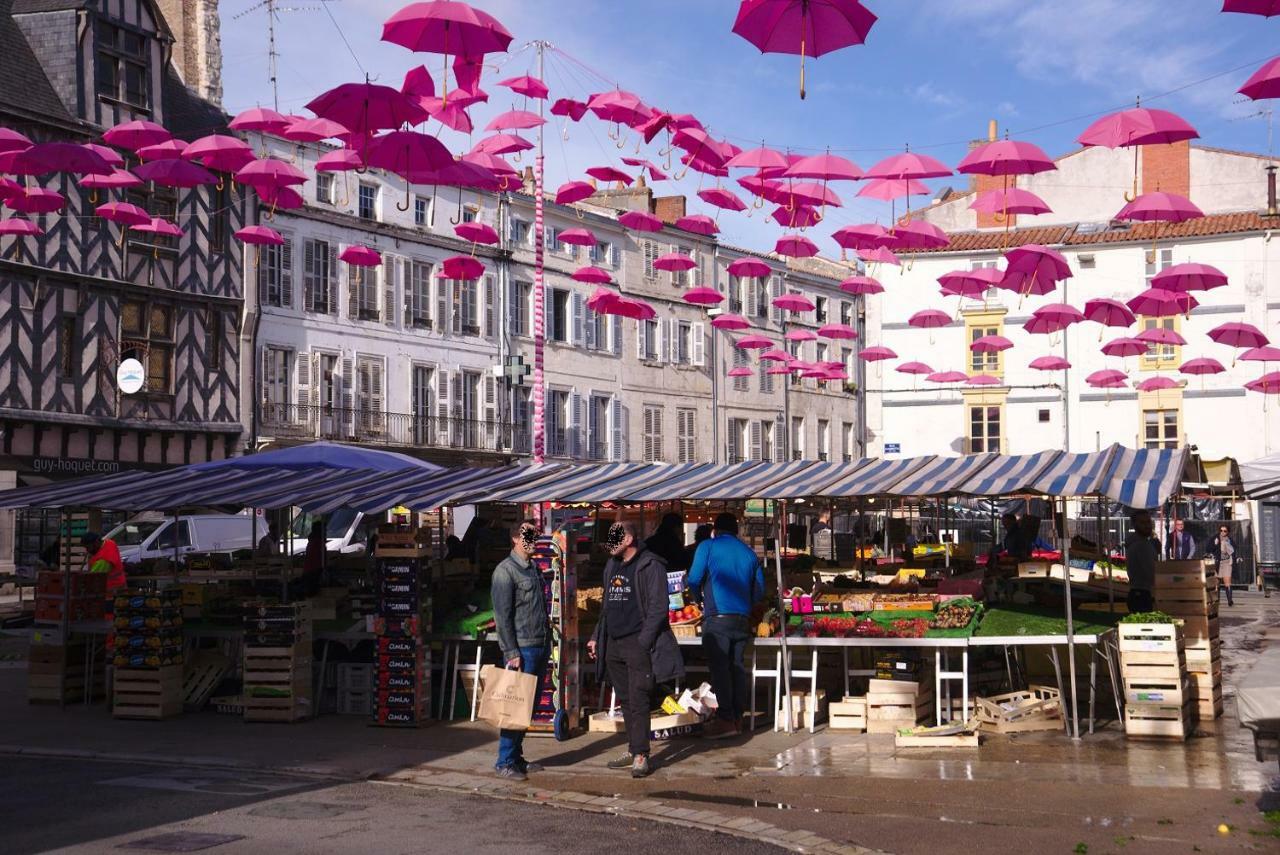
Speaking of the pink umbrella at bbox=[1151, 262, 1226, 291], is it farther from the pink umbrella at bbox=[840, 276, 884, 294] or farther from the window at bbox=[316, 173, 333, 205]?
the window at bbox=[316, 173, 333, 205]

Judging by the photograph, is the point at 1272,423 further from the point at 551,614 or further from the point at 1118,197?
the point at 551,614

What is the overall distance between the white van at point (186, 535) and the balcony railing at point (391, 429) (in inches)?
293

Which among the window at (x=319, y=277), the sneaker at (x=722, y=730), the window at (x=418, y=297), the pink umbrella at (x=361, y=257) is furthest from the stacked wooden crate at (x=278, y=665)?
the window at (x=418, y=297)

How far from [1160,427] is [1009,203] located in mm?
30689

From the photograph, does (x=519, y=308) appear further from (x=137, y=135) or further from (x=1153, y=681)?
(x=1153, y=681)

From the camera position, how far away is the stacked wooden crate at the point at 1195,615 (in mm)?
11711

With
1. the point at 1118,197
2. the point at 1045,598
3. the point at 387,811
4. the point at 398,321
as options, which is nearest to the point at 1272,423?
the point at 1118,197

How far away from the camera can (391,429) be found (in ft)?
124

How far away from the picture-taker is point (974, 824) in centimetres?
789

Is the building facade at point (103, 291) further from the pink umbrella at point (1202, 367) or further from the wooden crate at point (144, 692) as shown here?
the pink umbrella at point (1202, 367)

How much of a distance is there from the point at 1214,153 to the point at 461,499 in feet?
138

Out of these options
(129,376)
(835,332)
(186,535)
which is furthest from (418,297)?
(186,535)

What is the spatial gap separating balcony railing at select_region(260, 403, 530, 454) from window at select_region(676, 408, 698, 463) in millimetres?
7018

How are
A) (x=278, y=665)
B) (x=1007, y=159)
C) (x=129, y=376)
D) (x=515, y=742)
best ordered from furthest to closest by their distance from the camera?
(x=129, y=376) < (x=1007, y=159) < (x=278, y=665) < (x=515, y=742)
